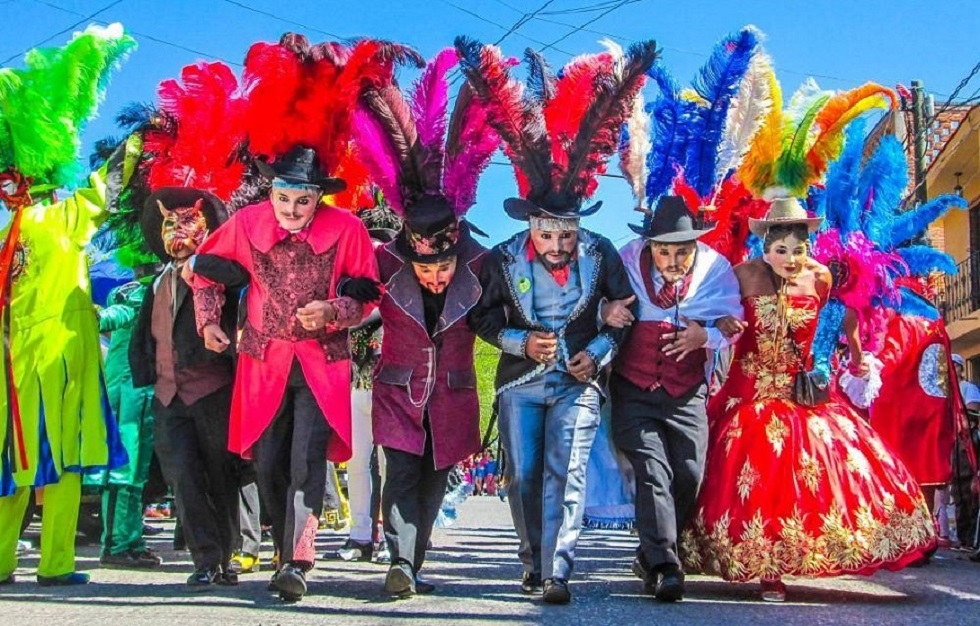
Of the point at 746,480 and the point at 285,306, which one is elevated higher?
the point at 285,306

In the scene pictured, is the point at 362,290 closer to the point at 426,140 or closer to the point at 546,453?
the point at 426,140

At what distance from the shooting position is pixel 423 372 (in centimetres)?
577

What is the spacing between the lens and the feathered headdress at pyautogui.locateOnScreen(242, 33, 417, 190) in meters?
5.70

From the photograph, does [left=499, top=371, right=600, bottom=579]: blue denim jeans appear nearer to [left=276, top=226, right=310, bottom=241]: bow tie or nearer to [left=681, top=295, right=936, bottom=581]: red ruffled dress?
[left=681, top=295, right=936, bottom=581]: red ruffled dress

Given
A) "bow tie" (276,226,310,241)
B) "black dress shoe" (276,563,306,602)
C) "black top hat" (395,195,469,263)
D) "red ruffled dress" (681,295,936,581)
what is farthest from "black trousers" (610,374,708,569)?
"bow tie" (276,226,310,241)

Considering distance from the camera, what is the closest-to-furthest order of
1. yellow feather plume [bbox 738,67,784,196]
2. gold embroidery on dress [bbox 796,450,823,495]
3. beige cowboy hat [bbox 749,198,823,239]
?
gold embroidery on dress [bbox 796,450,823,495], beige cowboy hat [bbox 749,198,823,239], yellow feather plume [bbox 738,67,784,196]

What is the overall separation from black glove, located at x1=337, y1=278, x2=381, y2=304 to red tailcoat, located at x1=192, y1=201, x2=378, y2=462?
0.05m

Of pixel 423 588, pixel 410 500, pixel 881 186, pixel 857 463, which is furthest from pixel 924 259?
pixel 423 588

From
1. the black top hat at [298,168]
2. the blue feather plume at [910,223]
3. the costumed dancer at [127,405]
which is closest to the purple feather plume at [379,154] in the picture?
the black top hat at [298,168]

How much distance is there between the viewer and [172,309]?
632 centimetres

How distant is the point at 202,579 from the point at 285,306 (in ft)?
4.68

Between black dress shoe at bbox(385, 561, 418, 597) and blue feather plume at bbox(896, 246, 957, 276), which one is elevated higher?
blue feather plume at bbox(896, 246, 957, 276)

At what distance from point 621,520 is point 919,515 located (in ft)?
4.70

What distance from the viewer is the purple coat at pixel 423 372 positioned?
5734mm
